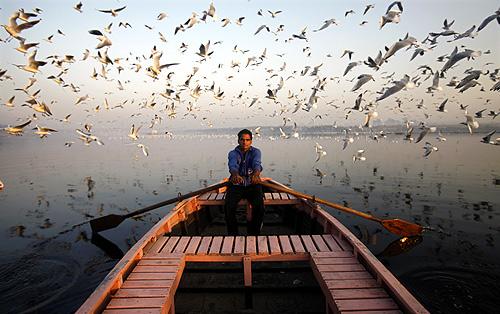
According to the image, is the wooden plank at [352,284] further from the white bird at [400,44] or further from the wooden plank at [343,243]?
the white bird at [400,44]

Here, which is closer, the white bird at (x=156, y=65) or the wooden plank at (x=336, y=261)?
the wooden plank at (x=336, y=261)

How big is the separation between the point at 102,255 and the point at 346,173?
18976 mm

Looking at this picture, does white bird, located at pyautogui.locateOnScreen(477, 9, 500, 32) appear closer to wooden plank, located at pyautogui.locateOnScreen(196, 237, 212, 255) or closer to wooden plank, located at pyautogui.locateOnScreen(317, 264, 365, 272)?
wooden plank, located at pyautogui.locateOnScreen(317, 264, 365, 272)

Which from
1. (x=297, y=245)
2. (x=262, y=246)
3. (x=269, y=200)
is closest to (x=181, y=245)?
(x=262, y=246)

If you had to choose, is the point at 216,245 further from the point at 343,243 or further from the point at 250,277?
the point at 343,243

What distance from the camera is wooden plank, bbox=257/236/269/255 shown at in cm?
540

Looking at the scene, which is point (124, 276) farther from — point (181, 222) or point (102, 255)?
point (102, 255)

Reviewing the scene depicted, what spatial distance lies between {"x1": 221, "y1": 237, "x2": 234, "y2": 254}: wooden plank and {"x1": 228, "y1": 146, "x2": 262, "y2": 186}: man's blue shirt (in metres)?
2.11

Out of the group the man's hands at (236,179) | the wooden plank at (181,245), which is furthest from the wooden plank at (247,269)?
the man's hands at (236,179)

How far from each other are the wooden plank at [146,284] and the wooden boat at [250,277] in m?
0.01

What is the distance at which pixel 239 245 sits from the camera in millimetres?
5770

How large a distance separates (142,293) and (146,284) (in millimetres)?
234

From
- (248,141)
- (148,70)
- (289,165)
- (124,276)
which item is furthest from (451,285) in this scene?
(289,165)

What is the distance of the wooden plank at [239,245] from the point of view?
5.49 m
